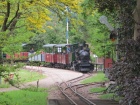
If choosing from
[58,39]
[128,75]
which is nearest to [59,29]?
[58,39]

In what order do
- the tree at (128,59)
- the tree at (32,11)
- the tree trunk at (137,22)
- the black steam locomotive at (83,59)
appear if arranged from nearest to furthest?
the tree at (128,59)
the tree trunk at (137,22)
the tree at (32,11)
the black steam locomotive at (83,59)

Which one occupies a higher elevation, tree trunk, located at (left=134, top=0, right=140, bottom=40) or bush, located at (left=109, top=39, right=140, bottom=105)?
tree trunk, located at (left=134, top=0, right=140, bottom=40)

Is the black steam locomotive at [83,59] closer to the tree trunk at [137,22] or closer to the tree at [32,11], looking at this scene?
the tree at [32,11]

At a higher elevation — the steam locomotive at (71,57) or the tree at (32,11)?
the tree at (32,11)

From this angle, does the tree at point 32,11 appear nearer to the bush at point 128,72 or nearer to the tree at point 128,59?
the tree at point 128,59

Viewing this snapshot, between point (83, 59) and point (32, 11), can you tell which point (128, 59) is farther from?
point (83, 59)

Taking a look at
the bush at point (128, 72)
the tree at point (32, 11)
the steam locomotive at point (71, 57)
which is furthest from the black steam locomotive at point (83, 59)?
the bush at point (128, 72)

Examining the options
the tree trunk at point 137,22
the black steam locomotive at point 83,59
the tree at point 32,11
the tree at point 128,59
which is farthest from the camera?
the black steam locomotive at point 83,59

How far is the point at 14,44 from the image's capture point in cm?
1080

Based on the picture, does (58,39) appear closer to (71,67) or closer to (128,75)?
(71,67)

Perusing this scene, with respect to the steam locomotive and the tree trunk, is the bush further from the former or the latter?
the steam locomotive

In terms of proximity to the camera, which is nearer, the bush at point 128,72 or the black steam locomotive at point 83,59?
the bush at point 128,72

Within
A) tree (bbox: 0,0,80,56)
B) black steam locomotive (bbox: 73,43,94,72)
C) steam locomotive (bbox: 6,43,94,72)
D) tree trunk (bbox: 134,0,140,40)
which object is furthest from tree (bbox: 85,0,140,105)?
black steam locomotive (bbox: 73,43,94,72)

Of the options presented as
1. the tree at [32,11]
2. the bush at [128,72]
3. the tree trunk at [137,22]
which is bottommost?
the bush at [128,72]
